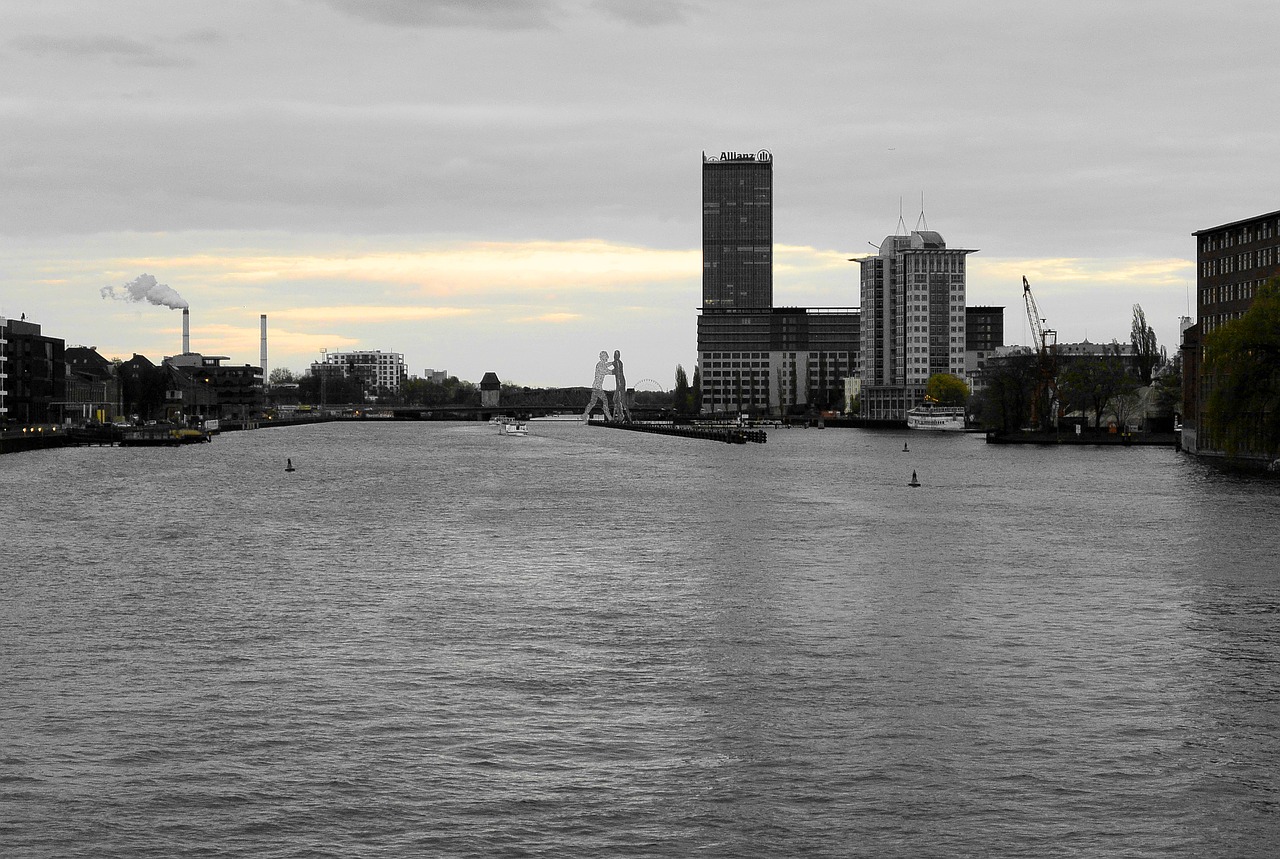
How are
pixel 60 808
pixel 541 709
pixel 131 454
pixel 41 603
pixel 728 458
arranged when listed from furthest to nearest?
pixel 131 454 → pixel 728 458 → pixel 41 603 → pixel 541 709 → pixel 60 808

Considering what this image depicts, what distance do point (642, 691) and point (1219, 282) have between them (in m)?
146

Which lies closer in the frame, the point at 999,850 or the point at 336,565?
the point at 999,850

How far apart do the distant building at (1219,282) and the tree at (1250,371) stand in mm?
37565

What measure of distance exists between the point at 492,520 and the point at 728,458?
282ft

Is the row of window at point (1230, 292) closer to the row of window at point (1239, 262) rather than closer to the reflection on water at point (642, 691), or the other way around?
the row of window at point (1239, 262)

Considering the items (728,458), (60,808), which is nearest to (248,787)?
(60,808)

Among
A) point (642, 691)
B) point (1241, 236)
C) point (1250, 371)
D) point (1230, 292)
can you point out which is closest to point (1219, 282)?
point (1230, 292)

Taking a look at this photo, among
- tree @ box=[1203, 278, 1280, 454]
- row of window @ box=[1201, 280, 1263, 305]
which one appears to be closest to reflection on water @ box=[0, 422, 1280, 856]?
tree @ box=[1203, 278, 1280, 454]

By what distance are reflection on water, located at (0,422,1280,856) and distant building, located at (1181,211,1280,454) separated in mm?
88152

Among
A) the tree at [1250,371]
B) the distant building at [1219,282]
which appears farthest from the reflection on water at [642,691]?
the distant building at [1219,282]

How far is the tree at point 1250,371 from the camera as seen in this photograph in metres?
102

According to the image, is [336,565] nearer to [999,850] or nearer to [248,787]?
[248,787]

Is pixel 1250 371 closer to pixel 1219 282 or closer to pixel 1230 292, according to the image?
pixel 1230 292

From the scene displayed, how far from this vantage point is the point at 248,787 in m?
24.0
